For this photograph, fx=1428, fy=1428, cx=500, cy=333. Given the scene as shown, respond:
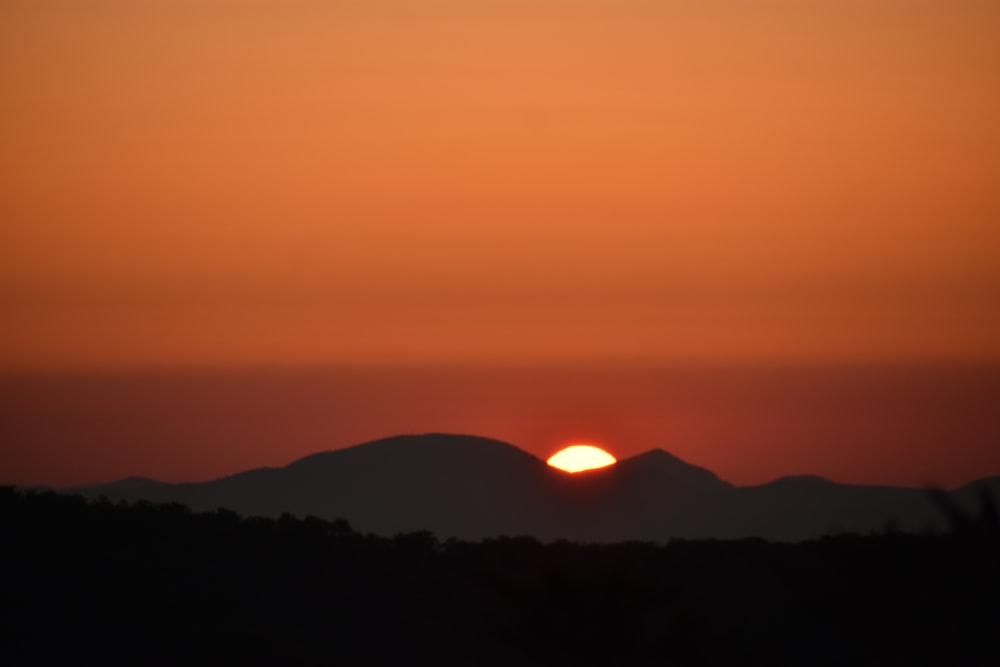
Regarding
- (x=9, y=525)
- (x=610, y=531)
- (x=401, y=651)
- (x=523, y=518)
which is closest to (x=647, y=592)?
(x=401, y=651)

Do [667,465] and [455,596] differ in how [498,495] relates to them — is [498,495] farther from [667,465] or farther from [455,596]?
[455,596]

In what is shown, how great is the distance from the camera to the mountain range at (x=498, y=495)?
273ft

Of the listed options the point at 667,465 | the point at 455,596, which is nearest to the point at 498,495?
the point at 667,465

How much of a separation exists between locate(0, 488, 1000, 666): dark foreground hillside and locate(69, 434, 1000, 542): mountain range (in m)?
38.0

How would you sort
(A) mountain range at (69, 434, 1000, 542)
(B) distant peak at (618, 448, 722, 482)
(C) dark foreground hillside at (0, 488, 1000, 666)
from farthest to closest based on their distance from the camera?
(B) distant peak at (618, 448, 722, 482)
(A) mountain range at (69, 434, 1000, 542)
(C) dark foreground hillside at (0, 488, 1000, 666)

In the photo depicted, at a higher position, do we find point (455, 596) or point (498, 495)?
point (498, 495)

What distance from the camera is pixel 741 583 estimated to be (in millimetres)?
27844

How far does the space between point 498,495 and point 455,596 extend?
85163 millimetres

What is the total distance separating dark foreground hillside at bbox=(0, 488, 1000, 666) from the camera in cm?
2128

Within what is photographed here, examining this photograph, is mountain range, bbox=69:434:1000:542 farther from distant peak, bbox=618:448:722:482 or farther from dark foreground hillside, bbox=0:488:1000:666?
dark foreground hillside, bbox=0:488:1000:666

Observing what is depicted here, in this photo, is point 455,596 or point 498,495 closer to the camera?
point 455,596

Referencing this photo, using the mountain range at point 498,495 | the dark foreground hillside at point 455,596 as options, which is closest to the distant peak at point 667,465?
the mountain range at point 498,495

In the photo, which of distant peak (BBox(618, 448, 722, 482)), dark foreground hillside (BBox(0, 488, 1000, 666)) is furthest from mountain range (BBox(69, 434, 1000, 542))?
dark foreground hillside (BBox(0, 488, 1000, 666))

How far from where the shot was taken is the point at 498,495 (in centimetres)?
11219
